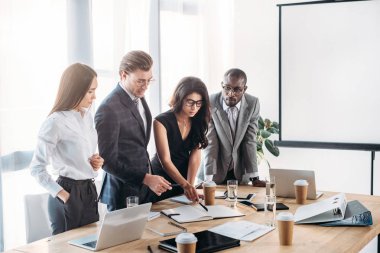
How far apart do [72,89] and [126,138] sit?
0.41 meters

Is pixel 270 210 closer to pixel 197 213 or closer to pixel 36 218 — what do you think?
pixel 197 213

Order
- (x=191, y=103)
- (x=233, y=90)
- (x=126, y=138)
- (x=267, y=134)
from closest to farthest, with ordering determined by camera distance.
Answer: (x=126, y=138) → (x=191, y=103) → (x=233, y=90) → (x=267, y=134)

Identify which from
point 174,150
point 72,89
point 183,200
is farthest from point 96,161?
point 174,150

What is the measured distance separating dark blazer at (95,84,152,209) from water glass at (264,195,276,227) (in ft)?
2.36

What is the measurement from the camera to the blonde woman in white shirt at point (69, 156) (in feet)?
8.13

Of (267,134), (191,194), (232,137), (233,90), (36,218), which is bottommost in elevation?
(36,218)

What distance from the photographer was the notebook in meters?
2.32

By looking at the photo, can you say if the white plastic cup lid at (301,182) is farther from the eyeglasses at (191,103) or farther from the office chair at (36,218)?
the office chair at (36,218)

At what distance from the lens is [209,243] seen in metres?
1.92

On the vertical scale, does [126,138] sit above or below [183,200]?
above

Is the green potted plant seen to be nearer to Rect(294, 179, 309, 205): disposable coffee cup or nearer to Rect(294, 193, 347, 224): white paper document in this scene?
Rect(294, 179, 309, 205): disposable coffee cup

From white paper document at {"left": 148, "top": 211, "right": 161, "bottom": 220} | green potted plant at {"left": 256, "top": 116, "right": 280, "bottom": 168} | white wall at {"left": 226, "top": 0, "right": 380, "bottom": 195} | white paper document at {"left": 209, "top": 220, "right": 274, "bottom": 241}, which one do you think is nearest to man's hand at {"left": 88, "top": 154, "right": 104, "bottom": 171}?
white paper document at {"left": 148, "top": 211, "right": 161, "bottom": 220}

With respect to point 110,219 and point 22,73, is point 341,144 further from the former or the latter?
point 110,219

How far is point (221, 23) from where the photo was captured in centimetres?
524
